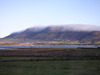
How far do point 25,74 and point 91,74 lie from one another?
1192 centimetres

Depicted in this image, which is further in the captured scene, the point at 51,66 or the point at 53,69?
the point at 51,66

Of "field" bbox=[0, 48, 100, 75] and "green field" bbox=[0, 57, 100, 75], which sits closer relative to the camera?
"green field" bbox=[0, 57, 100, 75]

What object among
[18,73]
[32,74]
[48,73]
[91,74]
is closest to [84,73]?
[91,74]

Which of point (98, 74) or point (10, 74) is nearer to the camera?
point (98, 74)

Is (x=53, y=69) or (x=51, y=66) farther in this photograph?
(x=51, y=66)

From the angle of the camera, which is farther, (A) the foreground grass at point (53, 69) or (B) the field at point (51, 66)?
(B) the field at point (51, 66)

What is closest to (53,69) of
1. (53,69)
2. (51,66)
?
(53,69)

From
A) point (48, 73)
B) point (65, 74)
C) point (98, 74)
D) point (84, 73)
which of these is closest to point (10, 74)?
point (48, 73)

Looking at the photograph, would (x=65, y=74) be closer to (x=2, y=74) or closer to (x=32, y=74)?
(x=32, y=74)

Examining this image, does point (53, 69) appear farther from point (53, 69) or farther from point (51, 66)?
point (51, 66)

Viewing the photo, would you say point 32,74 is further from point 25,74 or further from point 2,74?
point 2,74

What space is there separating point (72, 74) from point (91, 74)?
10.9 feet

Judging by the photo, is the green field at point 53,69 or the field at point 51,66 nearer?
the green field at point 53,69

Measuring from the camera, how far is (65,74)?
1262 inches
